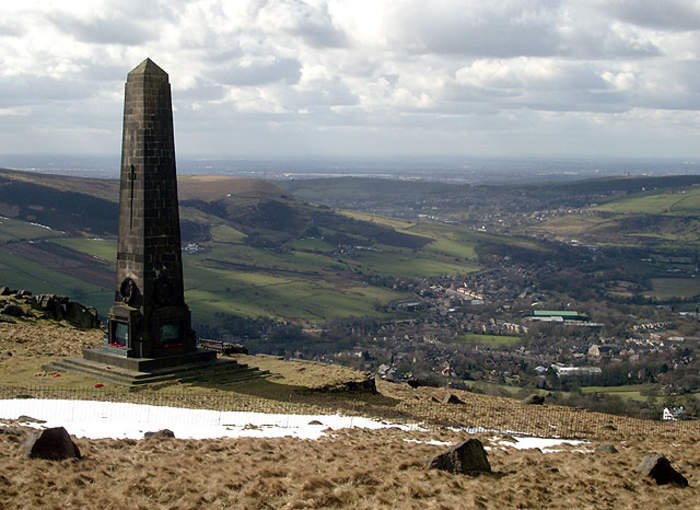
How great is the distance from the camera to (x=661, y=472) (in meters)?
19.5

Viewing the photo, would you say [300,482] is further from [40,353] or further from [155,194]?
[40,353]

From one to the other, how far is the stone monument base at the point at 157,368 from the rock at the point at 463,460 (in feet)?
54.8

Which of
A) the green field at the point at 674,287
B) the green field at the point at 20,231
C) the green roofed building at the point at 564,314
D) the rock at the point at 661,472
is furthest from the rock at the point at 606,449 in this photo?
the green field at the point at 674,287

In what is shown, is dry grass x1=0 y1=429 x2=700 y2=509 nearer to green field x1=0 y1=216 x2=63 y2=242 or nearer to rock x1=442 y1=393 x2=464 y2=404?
rock x1=442 y1=393 x2=464 y2=404

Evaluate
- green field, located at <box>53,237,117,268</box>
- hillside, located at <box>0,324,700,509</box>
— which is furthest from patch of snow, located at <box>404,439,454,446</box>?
green field, located at <box>53,237,117,268</box>

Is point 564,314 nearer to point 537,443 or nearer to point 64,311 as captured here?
point 64,311

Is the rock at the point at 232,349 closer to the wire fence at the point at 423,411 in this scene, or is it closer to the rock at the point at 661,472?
the wire fence at the point at 423,411

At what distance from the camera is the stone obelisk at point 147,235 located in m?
34.6

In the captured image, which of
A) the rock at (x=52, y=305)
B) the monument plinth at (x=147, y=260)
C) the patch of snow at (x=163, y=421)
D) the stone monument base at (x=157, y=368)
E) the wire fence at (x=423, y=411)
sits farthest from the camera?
the rock at (x=52, y=305)

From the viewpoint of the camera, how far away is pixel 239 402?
30.7 metres

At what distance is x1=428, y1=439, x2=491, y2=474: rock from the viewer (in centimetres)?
1942

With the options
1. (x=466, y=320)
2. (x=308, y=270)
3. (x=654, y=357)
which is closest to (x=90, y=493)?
(x=654, y=357)

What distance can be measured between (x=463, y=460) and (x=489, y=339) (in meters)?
106

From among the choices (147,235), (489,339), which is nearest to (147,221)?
(147,235)
